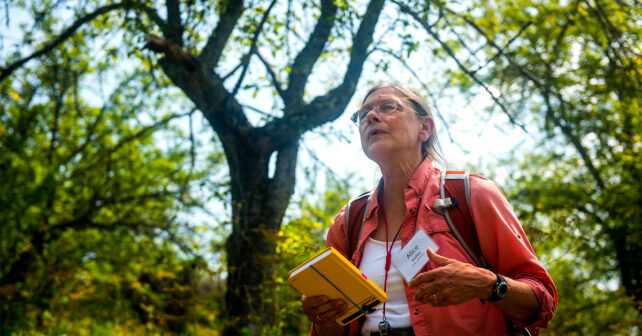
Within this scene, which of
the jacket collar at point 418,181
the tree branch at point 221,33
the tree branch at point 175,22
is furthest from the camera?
the tree branch at point 221,33

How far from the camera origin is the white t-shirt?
1.72 meters

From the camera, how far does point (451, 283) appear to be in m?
1.41

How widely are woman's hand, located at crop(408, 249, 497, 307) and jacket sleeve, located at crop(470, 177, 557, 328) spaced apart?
0.20 metres

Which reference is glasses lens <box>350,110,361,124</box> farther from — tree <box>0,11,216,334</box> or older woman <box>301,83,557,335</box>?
tree <box>0,11,216,334</box>

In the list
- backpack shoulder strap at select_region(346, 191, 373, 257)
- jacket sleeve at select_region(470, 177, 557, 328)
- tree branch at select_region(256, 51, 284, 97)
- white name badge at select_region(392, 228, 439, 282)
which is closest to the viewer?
jacket sleeve at select_region(470, 177, 557, 328)

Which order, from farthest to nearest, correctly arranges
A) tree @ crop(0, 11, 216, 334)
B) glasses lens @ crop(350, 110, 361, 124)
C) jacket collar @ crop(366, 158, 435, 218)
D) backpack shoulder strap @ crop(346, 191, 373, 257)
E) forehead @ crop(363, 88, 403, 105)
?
tree @ crop(0, 11, 216, 334)
glasses lens @ crop(350, 110, 361, 124)
forehead @ crop(363, 88, 403, 105)
backpack shoulder strap @ crop(346, 191, 373, 257)
jacket collar @ crop(366, 158, 435, 218)

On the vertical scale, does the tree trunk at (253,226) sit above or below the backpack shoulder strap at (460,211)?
above

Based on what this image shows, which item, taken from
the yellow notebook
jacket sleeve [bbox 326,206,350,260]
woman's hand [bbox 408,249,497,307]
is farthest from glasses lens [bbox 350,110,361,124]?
woman's hand [bbox 408,249,497,307]

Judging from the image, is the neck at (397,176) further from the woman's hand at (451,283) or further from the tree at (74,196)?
the tree at (74,196)

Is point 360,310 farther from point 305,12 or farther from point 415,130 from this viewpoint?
point 305,12

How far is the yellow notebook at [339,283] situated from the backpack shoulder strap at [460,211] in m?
0.38

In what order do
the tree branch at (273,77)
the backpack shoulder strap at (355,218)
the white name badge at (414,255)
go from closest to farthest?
1. the white name badge at (414,255)
2. the backpack shoulder strap at (355,218)
3. the tree branch at (273,77)

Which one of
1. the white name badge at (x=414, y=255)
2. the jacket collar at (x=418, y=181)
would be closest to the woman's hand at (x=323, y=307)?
the white name badge at (x=414, y=255)

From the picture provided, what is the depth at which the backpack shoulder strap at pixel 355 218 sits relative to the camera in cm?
213
